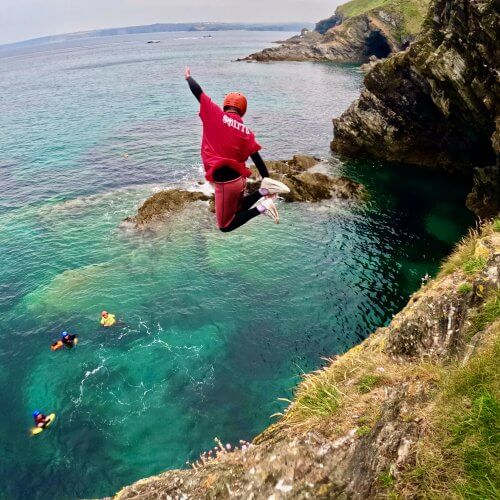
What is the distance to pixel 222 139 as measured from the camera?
782 cm

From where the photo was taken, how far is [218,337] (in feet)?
80.6

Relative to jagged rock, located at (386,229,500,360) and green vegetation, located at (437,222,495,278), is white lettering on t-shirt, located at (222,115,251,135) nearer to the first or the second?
jagged rock, located at (386,229,500,360)

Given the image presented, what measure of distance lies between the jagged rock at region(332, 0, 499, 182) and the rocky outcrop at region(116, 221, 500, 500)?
2776 cm

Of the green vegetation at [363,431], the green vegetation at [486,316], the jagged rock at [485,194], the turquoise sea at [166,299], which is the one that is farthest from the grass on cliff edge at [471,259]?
the jagged rock at [485,194]

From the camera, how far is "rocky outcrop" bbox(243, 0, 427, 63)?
139125mm

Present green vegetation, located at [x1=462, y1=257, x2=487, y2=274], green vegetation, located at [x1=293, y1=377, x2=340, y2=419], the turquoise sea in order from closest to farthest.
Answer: green vegetation, located at [x1=293, y1=377, x2=340, y2=419] < green vegetation, located at [x1=462, y1=257, x2=487, y2=274] < the turquoise sea

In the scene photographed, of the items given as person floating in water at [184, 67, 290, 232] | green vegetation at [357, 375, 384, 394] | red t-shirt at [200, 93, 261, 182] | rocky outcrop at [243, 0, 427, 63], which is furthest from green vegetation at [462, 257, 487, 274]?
rocky outcrop at [243, 0, 427, 63]

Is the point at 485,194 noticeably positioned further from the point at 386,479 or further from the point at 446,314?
the point at 386,479

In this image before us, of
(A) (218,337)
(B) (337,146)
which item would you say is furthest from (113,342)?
(B) (337,146)

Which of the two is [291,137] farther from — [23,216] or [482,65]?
[23,216]

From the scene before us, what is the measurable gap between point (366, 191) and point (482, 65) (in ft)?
51.4

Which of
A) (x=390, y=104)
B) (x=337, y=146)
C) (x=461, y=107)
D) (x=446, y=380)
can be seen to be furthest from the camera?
(x=337, y=146)

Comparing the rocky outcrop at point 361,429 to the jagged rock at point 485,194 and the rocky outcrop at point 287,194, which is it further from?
the rocky outcrop at point 287,194

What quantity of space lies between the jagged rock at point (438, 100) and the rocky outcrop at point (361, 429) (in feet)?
91.1
